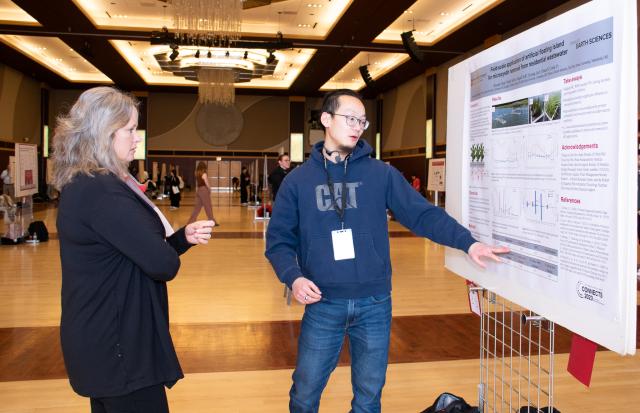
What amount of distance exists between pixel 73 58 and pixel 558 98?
21.9 m

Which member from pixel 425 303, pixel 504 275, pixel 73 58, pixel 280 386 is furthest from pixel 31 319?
pixel 73 58

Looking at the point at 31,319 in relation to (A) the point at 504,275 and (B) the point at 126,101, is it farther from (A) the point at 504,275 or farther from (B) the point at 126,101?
(A) the point at 504,275

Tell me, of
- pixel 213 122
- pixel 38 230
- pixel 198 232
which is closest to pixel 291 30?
pixel 38 230

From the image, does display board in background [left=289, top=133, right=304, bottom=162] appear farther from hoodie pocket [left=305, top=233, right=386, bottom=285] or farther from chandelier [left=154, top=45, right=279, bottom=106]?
hoodie pocket [left=305, top=233, right=386, bottom=285]

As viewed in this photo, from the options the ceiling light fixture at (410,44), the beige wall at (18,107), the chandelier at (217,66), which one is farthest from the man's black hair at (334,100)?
the beige wall at (18,107)

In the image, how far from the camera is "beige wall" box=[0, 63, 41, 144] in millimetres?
20906

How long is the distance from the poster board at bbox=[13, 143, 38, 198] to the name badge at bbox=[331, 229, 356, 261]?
9125 mm

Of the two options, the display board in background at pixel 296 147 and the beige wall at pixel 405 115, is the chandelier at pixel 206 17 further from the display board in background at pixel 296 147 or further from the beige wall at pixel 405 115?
the display board in background at pixel 296 147

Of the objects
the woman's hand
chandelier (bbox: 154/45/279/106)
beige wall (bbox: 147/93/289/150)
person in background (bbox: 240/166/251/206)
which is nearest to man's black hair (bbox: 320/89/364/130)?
the woman's hand

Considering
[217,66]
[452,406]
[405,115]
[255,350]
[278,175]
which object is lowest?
[255,350]

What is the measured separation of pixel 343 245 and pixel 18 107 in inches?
931

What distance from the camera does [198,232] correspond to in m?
1.90

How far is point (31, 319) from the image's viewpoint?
5.01 meters

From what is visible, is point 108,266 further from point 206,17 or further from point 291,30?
point 291,30
